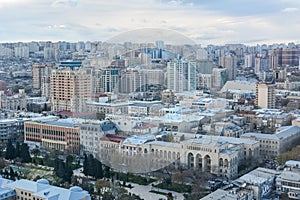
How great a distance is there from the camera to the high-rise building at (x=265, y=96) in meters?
9.88

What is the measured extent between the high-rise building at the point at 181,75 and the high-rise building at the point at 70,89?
2088mm

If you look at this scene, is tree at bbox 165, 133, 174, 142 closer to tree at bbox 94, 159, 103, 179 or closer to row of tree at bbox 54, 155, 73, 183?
tree at bbox 94, 159, 103, 179

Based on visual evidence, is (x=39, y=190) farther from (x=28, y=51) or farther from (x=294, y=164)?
(x=28, y=51)

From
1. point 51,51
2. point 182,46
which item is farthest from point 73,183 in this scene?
point 51,51

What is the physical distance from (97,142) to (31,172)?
40.2 inches

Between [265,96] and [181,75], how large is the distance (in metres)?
2.71

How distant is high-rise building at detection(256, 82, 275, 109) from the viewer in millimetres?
9883

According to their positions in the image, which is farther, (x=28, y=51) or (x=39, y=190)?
(x=28, y=51)

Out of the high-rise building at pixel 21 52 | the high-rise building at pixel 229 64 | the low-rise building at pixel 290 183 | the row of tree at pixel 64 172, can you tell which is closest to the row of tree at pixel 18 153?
the row of tree at pixel 64 172

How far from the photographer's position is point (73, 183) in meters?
4.68

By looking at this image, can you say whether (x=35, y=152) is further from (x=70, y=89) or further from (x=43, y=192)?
(x=70, y=89)

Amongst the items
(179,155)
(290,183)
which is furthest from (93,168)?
(290,183)

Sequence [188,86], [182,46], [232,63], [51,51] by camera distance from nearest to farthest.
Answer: [182,46] < [188,86] < [232,63] < [51,51]

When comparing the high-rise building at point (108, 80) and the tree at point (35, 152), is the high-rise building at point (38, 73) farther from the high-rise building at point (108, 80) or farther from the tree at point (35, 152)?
the tree at point (35, 152)
